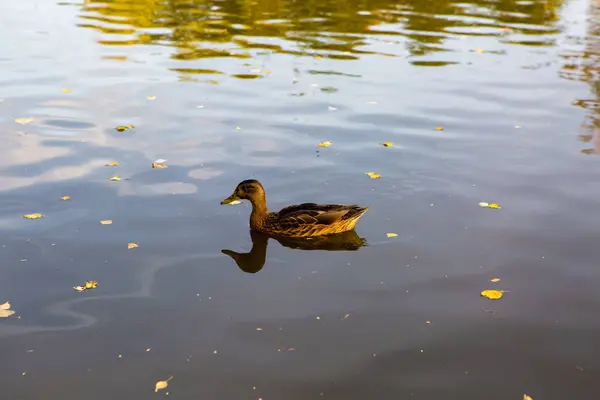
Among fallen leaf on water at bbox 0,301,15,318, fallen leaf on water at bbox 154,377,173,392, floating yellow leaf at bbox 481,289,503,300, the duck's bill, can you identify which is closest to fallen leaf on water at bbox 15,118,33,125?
the duck's bill

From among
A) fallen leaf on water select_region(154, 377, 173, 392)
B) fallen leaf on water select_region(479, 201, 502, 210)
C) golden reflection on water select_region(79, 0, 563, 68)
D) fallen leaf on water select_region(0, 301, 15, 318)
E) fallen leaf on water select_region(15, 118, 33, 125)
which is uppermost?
golden reflection on water select_region(79, 0, 563, 68)

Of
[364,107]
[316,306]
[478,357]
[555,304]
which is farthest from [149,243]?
[364,107]

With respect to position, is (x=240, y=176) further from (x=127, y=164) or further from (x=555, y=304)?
(x=555, y=304)

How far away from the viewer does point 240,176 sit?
395 inches

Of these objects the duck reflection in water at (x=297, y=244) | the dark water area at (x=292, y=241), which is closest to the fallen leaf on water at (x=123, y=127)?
the dark water area at (x=292, y=241)

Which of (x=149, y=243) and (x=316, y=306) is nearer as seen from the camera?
(x=316, y=306)

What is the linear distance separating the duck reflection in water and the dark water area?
0.12 feet

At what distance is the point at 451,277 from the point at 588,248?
1919 mm

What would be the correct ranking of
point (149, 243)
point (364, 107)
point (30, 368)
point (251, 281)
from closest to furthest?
point (30, 368), point (251, 281), point (149, 243), point (364, 107)

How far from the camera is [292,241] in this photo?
8.30 metres

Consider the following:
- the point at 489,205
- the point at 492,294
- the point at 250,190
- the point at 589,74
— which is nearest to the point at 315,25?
the point at 589,74

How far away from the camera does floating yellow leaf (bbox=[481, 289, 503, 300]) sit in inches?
270

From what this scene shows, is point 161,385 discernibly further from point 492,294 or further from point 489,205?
point 489,205

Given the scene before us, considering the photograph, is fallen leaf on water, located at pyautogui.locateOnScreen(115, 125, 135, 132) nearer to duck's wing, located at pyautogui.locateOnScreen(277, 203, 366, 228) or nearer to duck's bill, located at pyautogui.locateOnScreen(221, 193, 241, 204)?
duck's bill, located at pyautogui.locateOnScreen(221, 193, 241, 204)
